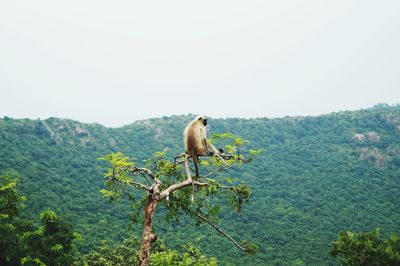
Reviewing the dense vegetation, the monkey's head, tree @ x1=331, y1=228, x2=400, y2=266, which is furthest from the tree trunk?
the dense vegetation

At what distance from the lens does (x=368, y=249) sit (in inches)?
328

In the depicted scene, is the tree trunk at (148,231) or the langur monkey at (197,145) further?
the langur monkey at (197,145)

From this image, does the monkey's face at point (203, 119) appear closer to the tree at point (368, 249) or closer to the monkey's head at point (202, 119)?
the monkey's head at point (202, 119)

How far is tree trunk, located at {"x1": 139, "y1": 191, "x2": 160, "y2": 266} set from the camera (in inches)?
178

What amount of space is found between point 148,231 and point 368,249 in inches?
228

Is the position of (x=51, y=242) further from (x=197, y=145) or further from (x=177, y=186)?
(x=177, y=186)

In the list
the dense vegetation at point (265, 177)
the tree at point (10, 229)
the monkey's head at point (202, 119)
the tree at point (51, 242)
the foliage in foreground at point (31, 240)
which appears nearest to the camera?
the monkey's head at point (202, 119)

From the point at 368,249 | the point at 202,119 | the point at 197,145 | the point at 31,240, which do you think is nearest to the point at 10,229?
the point at 31,240

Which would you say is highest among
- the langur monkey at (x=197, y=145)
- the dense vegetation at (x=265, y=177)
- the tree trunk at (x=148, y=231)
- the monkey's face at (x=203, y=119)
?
the monkey's face at (x=203, y=119)

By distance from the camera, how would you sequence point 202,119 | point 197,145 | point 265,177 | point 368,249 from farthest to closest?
point 265,177 → point 368,249 → point 202,119 → point 197,145

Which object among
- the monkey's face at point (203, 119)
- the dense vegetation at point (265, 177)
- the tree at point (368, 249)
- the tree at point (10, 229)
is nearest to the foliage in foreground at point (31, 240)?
the tree at point (10, 229)

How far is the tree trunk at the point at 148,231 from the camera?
178 inches

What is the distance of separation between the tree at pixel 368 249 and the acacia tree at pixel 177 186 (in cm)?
426

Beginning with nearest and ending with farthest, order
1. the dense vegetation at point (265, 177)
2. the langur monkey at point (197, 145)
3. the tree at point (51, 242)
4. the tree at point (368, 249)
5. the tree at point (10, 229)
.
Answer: the langur monkey at point (197, 145) → the tree at point (368, 249) → the tree at point (10, 229) → the tree at point (51, 242) → the dense vegetation at point (265, 177)
